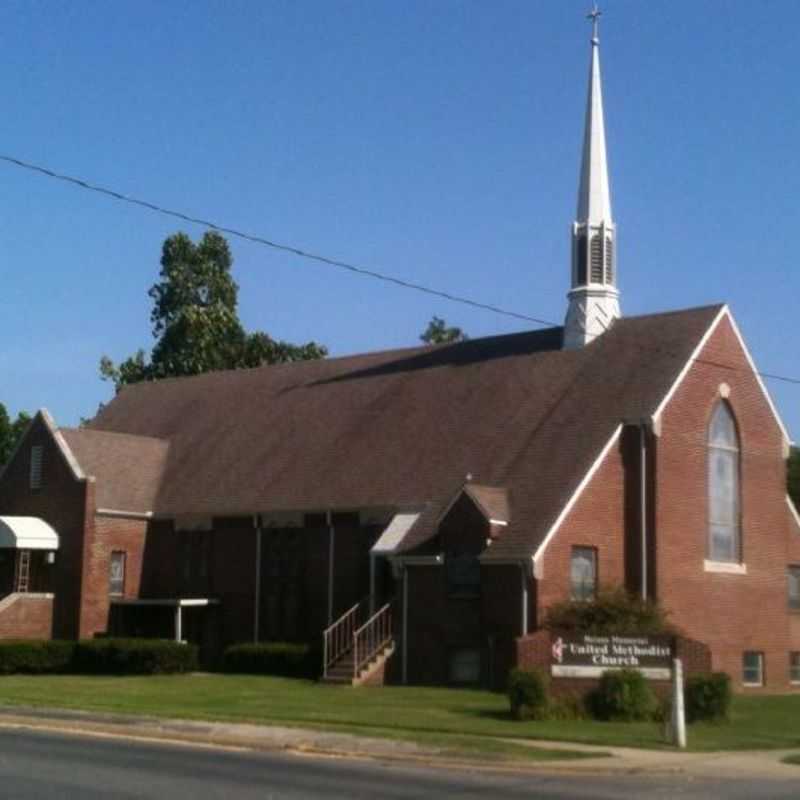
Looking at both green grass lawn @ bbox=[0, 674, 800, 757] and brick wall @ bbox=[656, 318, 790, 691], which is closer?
green grass lawn @ bbox=[0, 674, 800, 757]

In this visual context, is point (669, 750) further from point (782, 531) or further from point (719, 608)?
point (782, 531)

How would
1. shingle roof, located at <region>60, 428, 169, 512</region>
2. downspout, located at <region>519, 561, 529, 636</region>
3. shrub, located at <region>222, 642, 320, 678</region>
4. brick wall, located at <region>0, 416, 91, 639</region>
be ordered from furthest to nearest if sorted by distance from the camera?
shingle roof, located at <region>60, 428, 169, 512</region> → brick wall, located at <region>0, 416, 91, 639</region> → shrub, located at <region>222, 642, 320, 678</region> → downspout, located at <region>519, 561, 529, 636</region>

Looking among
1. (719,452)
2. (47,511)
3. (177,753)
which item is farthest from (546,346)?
(177,753)

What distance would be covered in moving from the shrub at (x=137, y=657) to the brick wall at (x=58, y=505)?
326 cm

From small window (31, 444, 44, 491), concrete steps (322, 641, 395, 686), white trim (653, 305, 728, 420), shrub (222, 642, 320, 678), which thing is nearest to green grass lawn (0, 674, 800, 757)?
concrete steps (322, 641, 395, 686)

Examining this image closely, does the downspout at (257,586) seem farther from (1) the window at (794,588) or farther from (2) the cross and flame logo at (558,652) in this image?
(2) the cross and flame logo at (558,652)

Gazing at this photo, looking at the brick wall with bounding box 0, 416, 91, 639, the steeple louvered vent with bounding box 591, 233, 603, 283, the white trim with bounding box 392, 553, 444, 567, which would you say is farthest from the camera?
the brick wall with bounding box 0, 416, 91, 639

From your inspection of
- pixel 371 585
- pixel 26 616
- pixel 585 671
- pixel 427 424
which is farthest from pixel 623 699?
pixel 26 616

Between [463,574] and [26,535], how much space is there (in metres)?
15.4

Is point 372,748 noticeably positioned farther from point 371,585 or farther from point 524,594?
point 371,585

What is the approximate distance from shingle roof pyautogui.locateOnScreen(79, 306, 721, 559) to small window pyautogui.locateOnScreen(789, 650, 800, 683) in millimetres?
10059

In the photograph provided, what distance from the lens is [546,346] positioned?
46750mm

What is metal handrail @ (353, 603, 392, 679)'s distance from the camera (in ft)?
133

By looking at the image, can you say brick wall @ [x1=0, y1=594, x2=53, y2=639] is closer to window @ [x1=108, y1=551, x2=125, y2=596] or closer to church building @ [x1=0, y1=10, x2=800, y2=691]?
church building @ [x1=0, y1=10, x2=800, y2=691]
